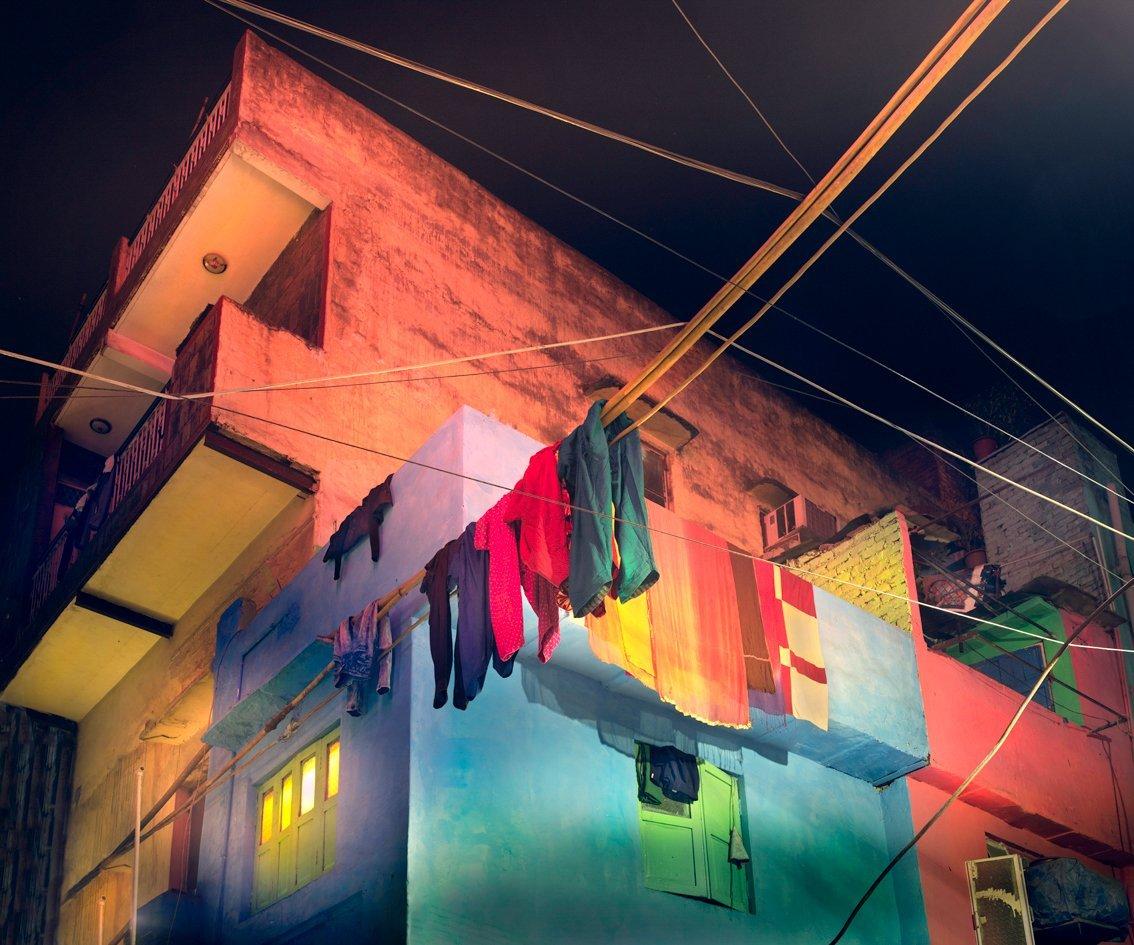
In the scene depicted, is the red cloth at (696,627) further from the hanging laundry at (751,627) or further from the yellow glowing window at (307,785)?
the yellow glowing window at (307,785)

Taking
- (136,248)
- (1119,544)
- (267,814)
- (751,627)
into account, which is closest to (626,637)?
(751,627)

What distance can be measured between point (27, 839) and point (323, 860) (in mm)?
7037

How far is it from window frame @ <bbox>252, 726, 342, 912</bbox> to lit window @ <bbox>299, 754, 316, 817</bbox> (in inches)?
0.5

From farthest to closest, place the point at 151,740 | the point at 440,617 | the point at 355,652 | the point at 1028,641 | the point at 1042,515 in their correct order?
the point at 1042,515
the point at 1028,641
the point at 151,740
the point at 355,652
the point at 440,617

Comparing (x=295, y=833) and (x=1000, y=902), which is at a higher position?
(x=295, y=833)

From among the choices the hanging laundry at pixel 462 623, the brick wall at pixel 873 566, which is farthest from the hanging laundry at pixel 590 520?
the brick wall at pixel 873 566

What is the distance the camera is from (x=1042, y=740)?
14016mm

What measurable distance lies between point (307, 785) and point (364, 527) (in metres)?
2.30

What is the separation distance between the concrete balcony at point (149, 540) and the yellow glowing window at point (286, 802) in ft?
10.1

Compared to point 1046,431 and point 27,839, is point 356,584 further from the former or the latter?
point 1046,431

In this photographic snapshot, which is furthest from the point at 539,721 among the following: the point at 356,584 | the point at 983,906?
the point at 983,906

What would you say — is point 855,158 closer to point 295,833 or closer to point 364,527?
point 364,527

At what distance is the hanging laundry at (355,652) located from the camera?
9711 millimetres

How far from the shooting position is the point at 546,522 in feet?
28.1
